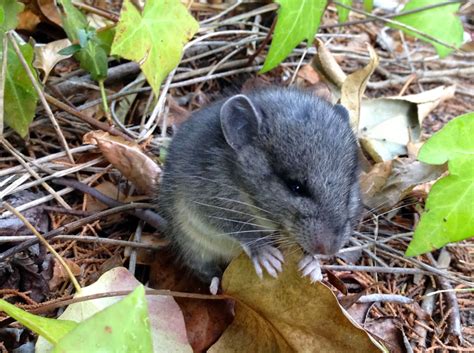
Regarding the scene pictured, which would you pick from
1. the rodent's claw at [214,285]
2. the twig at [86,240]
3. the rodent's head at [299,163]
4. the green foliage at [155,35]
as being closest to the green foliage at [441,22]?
the rodent's head at [299,163]

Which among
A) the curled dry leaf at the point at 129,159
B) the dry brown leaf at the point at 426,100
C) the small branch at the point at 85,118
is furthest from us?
the dry brown leaf at the point at 426,100

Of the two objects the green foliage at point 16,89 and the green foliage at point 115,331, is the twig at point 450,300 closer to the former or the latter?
the green foliage at point 115,331

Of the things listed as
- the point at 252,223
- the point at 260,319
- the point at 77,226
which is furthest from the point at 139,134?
the point at 260,319

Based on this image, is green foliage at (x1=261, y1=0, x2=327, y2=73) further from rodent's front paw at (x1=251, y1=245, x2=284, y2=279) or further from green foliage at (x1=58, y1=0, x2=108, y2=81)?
rodent's front paw at (x1=251, y1=245, x2=284, y2=279)

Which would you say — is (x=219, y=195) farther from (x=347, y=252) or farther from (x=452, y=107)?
(x=452, y=107)

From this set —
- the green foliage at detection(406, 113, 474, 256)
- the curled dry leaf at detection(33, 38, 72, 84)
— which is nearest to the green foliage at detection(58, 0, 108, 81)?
the curled dry leaf at detection(33, 38, 72, 84)

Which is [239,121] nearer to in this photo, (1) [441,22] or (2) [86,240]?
(2) [86,240]

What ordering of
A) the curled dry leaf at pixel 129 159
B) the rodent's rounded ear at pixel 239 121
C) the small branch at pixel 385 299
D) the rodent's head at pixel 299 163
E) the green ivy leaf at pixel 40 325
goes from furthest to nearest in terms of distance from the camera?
1. the curled dry leaf at pixel 129 159
2. the small branch at pixel 385 299
3. the rodent's rounded ear at pixel 239 121
4. the rodent's head at pixel 299 163
5. the green ivy leaf at pixel 40 325
